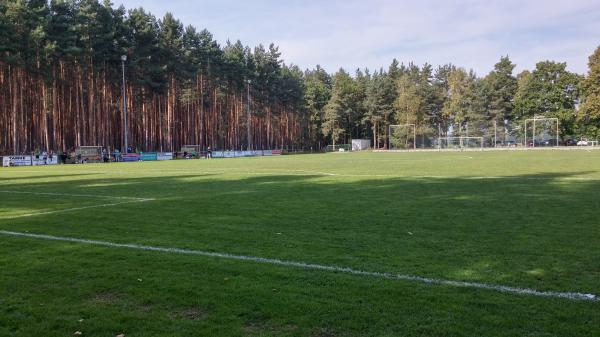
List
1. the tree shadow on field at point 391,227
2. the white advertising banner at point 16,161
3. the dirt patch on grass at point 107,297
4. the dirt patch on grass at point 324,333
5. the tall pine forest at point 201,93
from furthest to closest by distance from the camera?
the tall pine forest at point 201,93
the white advertising banner at point 16,161
the tree shadow on field at point 391,227
the dirt patch on grass at point 107,297
the dirt patch on grass at point 324,333

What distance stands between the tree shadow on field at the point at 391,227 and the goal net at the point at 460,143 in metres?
73.9

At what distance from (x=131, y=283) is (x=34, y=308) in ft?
3.58

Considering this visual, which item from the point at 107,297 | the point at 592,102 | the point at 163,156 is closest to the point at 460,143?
the point at 592,102

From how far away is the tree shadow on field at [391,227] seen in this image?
6.48m

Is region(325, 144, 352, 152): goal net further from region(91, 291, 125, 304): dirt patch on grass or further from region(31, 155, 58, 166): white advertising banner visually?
region(91, 291, 125, 304): dirt patch on grass

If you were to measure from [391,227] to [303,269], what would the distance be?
11.3ft

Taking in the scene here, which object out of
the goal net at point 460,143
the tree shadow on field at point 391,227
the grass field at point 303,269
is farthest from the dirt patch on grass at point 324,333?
the goal net at point 460,143

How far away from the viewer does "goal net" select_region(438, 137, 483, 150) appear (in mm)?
87312

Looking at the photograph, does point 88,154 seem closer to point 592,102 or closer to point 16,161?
point 16,161

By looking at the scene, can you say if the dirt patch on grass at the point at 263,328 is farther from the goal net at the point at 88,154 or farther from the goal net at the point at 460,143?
the goal net at the point at 460,143

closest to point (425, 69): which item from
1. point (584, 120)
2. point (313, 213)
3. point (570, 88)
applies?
point (570, 88)

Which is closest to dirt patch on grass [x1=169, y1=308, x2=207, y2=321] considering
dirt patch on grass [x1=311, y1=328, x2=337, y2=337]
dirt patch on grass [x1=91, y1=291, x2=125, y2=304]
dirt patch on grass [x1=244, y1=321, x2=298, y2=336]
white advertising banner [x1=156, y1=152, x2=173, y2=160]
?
dirt patch on grass [x1=244, y1=321, x2=298, y2=336]

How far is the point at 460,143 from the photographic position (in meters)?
87.4

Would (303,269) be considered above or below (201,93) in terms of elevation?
below
